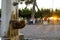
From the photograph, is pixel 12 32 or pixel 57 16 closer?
pixel 12 32

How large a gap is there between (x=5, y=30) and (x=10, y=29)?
0.61ft

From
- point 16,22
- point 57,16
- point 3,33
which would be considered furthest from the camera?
point 57,16

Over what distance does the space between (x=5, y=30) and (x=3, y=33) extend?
120 millimetres

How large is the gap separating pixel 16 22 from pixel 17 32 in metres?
0.64

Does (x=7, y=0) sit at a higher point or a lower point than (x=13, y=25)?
higher

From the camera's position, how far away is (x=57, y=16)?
29141mm

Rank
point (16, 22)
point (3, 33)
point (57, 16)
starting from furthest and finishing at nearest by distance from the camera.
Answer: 1. point (57, 16)
2. point (3, 33)
3. point (16, 22)

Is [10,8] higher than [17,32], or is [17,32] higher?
[10,8]

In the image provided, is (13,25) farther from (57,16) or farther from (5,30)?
(57,16)

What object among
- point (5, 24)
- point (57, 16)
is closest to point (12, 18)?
point (5, 24)

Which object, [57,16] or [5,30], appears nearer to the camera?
[5,30]

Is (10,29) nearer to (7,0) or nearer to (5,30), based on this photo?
(5,30)

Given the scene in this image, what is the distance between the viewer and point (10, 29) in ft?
24.5

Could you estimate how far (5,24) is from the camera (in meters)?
7.55
